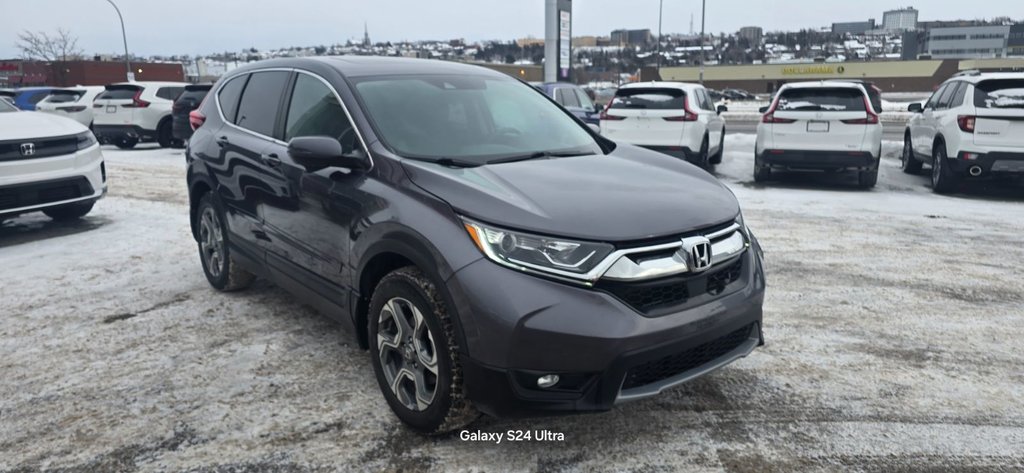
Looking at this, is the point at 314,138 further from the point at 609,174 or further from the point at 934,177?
the point at 934,177

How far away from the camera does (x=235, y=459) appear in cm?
311

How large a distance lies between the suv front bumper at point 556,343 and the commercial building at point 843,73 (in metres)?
76.3

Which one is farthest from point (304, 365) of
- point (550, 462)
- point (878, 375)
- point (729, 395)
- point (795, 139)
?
point (795, 139)

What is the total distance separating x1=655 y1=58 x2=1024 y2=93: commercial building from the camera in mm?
73812

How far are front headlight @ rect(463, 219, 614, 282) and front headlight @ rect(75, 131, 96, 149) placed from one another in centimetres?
659

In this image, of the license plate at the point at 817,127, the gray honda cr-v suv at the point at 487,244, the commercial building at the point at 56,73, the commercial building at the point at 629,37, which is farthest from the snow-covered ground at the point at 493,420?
the commercial building at the point at 629,37

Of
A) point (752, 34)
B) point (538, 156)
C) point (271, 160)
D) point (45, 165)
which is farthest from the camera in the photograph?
point (752, 34)

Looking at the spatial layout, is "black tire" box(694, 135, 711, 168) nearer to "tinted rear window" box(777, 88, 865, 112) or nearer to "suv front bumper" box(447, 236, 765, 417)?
"tinted rear window" box(777, 88, 865, 112)

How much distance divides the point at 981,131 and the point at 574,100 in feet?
28.3

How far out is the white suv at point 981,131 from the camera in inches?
362

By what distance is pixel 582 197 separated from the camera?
3096 mm

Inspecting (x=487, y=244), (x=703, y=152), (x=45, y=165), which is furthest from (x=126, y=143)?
Answer: (x=487, y=244)

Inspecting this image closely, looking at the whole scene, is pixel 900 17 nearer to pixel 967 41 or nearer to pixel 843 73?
pixel 967 41

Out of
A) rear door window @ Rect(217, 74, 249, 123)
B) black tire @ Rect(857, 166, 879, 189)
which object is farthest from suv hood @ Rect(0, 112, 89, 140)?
black tire @ Rect(857, 166, 879, 189)
